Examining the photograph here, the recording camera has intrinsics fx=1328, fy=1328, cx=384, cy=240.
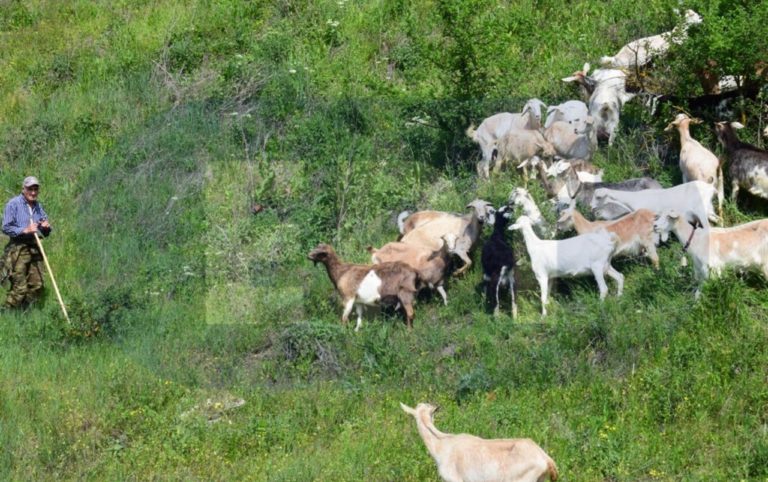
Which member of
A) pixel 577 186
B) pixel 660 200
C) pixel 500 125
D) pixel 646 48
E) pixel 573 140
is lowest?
pixel 660 200

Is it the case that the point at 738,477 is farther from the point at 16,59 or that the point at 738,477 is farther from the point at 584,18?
the point at 16,59

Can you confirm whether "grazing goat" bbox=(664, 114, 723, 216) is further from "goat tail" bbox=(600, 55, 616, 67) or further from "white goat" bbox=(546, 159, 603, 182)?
"goat tail" bbox=(600, 55, 616, 67)

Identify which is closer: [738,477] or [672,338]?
[738,477]

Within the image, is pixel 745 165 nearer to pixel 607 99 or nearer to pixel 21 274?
pixel 607 99

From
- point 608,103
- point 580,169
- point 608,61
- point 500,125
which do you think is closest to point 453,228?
point 580,169

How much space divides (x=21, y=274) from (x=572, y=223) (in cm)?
657

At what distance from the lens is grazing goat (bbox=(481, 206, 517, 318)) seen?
14.1m

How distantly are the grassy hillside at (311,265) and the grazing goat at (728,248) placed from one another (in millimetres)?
232

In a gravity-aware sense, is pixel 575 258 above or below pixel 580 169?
below

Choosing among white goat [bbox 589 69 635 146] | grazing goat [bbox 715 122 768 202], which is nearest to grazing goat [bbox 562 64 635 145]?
white goat [bbox 589 69 635 146]

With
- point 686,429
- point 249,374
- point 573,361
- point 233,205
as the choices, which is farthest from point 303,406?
point 233,205

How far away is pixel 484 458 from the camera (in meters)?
10.1

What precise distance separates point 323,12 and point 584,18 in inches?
166

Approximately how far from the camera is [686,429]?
11758 millimetres
